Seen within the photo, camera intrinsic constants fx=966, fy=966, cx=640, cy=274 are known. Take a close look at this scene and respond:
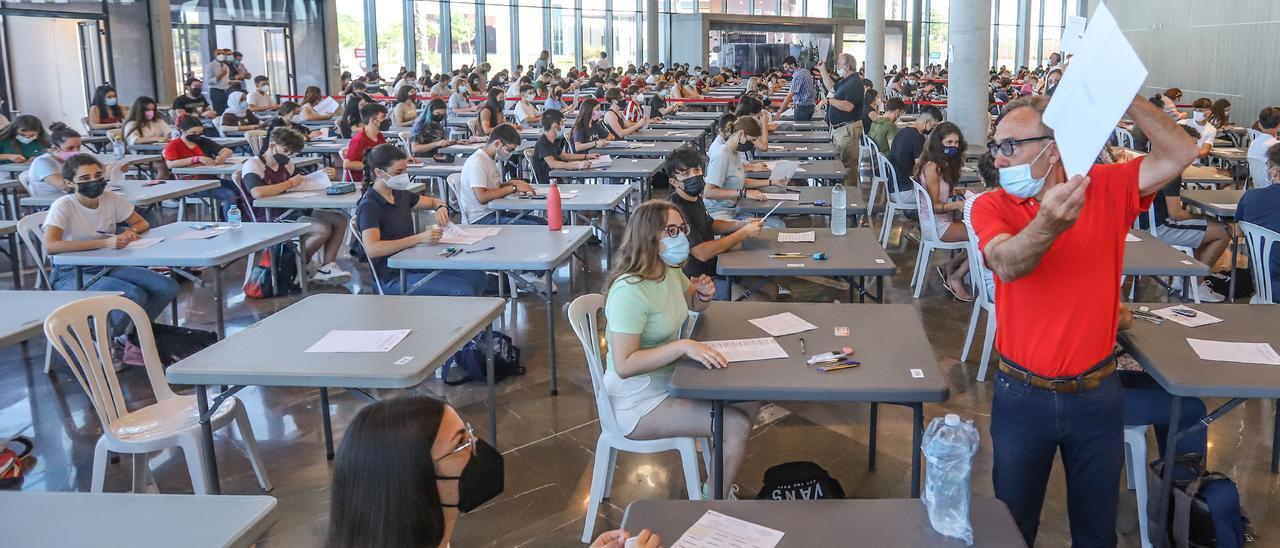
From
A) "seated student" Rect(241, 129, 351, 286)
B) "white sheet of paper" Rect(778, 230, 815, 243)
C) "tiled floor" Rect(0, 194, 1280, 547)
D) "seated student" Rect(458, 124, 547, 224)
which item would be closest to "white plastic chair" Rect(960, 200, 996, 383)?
"tiled floor" Rect(0, 194, 1280, 547)

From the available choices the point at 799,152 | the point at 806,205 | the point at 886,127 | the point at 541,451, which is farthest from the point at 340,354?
the point at 886,127

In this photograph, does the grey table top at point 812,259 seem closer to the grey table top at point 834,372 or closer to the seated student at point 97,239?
the grey table top at point 834,372

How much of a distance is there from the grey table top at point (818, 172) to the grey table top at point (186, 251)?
377 cm

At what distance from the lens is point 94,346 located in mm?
3371

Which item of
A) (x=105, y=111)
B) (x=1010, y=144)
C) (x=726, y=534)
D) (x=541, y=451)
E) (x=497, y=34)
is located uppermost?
(x=497, y=34)

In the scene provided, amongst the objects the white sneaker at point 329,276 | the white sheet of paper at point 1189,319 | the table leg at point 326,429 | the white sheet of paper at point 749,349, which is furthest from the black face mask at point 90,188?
the white sheet of paper at point 1189,319

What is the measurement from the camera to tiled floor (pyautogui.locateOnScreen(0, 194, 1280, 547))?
3.49 meters

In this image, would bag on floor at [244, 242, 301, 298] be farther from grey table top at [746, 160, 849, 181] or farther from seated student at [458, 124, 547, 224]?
grey table top at [746, 160, 849, 181]

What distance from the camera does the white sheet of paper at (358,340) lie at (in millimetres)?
3264

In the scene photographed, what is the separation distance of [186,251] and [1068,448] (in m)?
4.29

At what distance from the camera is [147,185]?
25.0 feet

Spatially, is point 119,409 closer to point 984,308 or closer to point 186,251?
point 186,251

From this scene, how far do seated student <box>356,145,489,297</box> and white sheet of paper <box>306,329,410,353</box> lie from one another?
154 cm

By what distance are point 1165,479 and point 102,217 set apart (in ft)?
17.3
